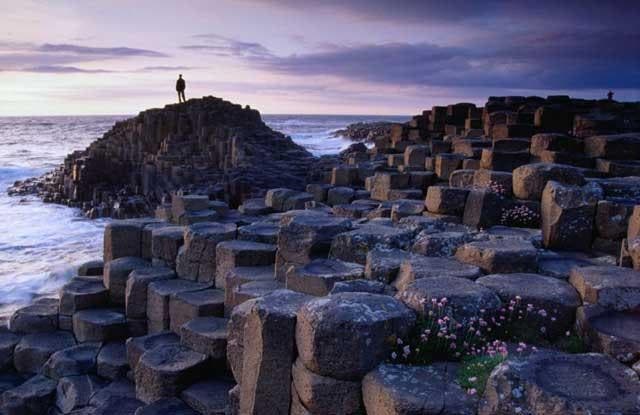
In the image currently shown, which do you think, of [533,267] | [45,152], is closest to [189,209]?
[533,267]

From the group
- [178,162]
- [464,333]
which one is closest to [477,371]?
[464,333]

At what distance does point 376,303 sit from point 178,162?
22.9m

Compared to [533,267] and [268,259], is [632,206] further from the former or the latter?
[268,259]

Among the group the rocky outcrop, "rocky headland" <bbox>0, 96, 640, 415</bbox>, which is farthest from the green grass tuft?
the rocky outcrop

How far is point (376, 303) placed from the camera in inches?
176

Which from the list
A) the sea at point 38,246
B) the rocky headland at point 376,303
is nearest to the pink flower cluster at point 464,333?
the rocky headland at point 376,303

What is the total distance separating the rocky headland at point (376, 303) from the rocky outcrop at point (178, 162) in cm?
557

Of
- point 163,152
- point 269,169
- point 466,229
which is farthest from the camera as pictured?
point 163,152

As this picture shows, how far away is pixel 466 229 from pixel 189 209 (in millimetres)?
5350

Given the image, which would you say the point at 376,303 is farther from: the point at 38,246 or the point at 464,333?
the point at 38,246

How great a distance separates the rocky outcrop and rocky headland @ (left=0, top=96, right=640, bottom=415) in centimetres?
557

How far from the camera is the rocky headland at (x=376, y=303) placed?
13.3ft

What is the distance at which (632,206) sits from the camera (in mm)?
6699

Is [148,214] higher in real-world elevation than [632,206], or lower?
lower
